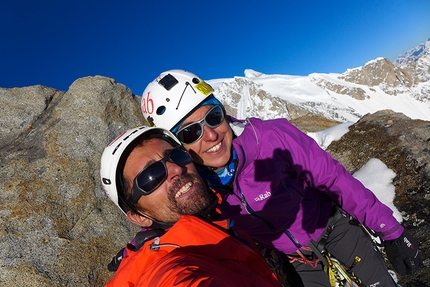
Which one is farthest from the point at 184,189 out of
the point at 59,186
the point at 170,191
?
the point at 59,186

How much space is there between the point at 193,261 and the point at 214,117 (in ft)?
7.51

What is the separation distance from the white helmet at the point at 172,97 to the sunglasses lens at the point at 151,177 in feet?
3.62

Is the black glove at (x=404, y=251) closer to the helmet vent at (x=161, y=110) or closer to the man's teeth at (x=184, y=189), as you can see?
the man's teeth at (x=184, y=189)

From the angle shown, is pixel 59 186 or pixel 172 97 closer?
pixel 172 97

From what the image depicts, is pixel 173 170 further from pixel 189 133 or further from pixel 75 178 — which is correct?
pixel 75 178

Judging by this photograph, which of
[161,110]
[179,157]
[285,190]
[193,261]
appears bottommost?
[285,190]

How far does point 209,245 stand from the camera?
7.71 ft

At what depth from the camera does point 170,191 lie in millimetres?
3002

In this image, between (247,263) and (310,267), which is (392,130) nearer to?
(310,267)

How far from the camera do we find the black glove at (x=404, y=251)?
13.2 ft

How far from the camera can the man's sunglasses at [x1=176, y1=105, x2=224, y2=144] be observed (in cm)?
381

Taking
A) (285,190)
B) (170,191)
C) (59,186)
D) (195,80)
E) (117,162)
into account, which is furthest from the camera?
(59,186)

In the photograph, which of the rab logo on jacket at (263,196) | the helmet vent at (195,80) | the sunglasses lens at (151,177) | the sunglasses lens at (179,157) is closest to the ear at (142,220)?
the sunglasses lens at (151,177)

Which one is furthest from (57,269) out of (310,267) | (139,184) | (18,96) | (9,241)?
(18,96)
